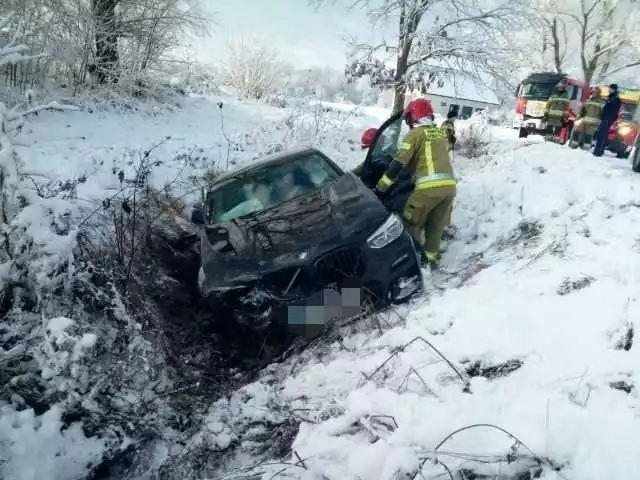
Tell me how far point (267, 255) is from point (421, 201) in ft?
Answer: 7.07

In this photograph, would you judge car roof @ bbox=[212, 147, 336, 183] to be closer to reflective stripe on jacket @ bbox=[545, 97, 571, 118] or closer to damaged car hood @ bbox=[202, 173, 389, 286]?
damaged car hood @ bbox=[202, 173, 389, 286]

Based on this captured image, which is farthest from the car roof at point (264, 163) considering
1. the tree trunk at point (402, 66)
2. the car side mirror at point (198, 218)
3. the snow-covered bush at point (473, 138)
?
the tree trunk at point (402, 66)

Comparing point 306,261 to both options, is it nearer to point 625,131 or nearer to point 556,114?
point 625,131

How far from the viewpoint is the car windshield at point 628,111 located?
14.0 meters

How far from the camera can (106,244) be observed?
14.6 ft

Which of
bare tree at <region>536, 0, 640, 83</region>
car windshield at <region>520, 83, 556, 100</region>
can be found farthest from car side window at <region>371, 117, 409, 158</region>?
bare tree at <region>536, 0, 640, 83</region>

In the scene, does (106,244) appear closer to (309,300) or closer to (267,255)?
(267,255)

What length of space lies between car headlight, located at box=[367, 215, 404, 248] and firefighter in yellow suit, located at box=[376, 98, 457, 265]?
108 cm

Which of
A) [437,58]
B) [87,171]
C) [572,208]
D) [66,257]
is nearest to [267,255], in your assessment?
[66,257]

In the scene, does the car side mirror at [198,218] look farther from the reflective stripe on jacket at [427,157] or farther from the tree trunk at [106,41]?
the tree trunk at [106,41]

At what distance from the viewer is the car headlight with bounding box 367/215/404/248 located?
402 cm

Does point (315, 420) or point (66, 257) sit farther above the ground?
point (66, 257)

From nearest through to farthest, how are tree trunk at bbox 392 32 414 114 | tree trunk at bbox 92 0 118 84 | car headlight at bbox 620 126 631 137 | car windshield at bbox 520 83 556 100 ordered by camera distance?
car headlight at bbox 620 126 631 137, tree trunk at bbox 92 0 118 84, tree trunk at bbox 392 32 414 114, car windshield at bbox 520 83 556 100

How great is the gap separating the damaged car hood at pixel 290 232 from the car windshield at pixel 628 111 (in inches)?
510
